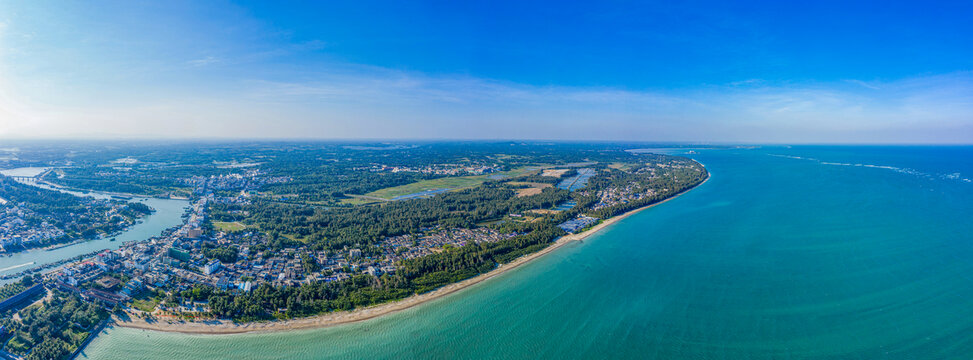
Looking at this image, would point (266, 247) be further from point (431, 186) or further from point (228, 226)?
point (431, 186)

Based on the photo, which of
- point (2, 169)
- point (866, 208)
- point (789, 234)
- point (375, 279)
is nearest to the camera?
point (375, 279)

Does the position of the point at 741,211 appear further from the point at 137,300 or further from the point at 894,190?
the point at 137,300

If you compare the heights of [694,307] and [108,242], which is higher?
[694,307]

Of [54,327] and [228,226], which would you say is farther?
[228,226]

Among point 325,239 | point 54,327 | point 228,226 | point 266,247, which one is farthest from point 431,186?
point 54,327

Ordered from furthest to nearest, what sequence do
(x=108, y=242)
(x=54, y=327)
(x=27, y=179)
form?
(x=27, y=179)
(x=108, y=242)
(x=54, y=327)

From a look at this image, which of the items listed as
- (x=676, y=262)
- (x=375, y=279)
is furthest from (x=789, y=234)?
(x=375, y=279)

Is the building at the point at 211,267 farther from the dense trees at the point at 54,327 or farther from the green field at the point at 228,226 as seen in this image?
the green field at the point at 228,226
